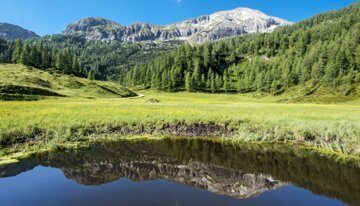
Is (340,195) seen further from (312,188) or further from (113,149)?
(113,149)

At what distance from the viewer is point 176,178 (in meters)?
15.1

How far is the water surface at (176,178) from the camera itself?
41.0 ft

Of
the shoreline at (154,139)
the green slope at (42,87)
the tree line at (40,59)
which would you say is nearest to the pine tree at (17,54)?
the tree line at (40,59)

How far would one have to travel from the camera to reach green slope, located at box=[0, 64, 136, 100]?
2389 inches

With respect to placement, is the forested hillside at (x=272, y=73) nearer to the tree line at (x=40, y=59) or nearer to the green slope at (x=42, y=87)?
the tree line at (x=40, y=59)

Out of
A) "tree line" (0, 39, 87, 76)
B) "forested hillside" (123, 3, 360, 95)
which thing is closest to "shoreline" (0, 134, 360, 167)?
"forested hillside" (123, 3, 360, 95)

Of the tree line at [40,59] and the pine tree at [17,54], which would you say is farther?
the pine tree at [17,54]

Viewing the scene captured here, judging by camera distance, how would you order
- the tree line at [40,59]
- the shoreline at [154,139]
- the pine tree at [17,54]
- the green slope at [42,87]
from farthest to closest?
the pine tree at [17,54] < the tree line at [40,59] < the green slope at [42,87] < the shoreline at [154,139]

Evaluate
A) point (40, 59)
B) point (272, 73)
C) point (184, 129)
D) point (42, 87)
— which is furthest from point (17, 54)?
point (184, 129)

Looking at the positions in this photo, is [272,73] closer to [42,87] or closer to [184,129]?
[42,87]

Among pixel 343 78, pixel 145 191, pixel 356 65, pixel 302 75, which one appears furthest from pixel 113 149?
pixel 356 65

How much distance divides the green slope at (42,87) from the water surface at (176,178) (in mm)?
46509

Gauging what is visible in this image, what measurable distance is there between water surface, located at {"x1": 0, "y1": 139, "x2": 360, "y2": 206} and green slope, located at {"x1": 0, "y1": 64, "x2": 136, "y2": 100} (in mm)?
46509

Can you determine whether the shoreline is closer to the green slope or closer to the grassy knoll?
the grassy knoll
